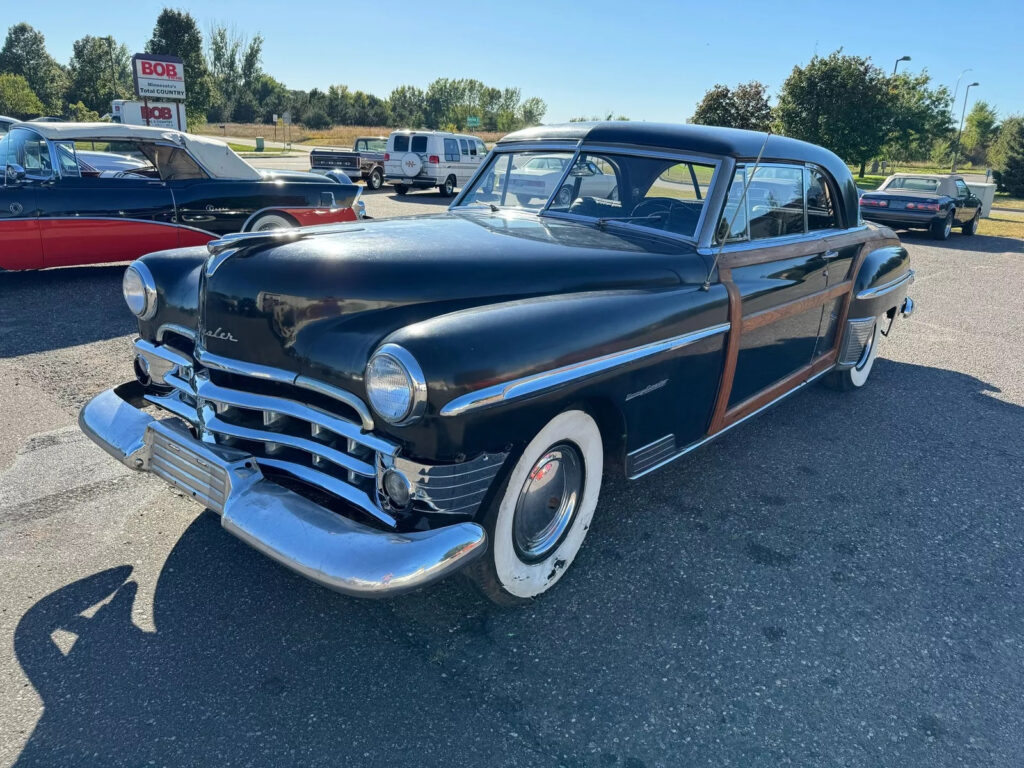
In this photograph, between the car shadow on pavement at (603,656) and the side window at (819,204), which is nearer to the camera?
the car shadow on pavement at (603,656)

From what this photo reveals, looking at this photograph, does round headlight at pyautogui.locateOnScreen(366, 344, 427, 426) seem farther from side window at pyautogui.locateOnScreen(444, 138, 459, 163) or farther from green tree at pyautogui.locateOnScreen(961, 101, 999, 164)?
green tree at pyautogui.locateOnScreen(961, 101, 999, 164)

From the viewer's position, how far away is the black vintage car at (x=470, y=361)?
7.22 ft

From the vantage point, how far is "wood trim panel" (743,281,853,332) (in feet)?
11.5

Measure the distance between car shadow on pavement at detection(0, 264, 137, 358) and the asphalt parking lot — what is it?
1852 mm

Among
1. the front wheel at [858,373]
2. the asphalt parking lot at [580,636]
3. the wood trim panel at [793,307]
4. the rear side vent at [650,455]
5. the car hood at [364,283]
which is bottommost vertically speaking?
the asphalt parking lot at [580,636]

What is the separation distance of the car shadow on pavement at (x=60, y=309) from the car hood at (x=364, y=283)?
148 inches

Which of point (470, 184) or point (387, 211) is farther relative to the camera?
point (387, 211)

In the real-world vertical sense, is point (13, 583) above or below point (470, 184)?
below

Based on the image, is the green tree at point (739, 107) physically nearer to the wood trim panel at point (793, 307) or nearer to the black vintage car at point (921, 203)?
the black vintage car at point (921, 203)

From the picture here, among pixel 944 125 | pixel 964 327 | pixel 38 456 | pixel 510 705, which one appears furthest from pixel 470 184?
pixel 944 125

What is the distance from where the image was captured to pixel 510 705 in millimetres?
2236

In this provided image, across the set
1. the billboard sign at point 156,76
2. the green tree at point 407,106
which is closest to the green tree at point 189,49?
the billboard sign at point 156,76

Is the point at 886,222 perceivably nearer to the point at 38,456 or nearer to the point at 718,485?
the point at 718,485

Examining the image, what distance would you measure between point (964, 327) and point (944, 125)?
4431cm
